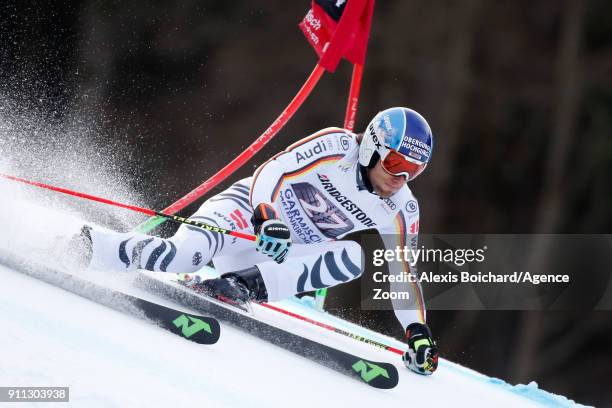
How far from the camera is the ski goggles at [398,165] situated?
3.65m

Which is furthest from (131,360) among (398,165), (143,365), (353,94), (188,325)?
(353,94)

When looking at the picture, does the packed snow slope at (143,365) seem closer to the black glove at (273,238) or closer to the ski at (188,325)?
the ski at (188,325)

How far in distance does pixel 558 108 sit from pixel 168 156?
583 cm

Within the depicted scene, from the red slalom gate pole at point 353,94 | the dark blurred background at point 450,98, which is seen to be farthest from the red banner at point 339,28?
the dark blurred background at point 450,98

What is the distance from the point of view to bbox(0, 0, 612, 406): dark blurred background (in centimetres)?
1316

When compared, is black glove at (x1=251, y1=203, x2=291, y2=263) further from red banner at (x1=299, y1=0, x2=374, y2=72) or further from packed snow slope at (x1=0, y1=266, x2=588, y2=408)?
red banner at (x1=299, y1=0, x2=374, y2=72)

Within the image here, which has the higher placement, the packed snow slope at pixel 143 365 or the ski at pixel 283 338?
the ski at pixel 283 338

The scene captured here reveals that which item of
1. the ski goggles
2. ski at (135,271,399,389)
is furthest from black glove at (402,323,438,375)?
the ski goggles

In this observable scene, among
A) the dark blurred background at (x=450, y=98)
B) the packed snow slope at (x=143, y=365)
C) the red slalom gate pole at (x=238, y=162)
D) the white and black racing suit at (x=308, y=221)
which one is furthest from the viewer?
the dark blurred background at (x=450, y=98)

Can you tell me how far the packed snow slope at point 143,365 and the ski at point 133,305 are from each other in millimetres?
38

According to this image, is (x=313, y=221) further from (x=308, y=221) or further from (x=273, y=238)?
(x=273, y=238)

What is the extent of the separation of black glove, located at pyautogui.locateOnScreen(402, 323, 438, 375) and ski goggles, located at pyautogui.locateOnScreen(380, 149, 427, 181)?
0.65 metres

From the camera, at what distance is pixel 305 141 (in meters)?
3.85

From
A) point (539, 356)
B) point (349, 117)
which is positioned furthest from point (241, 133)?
point (349, 117)
